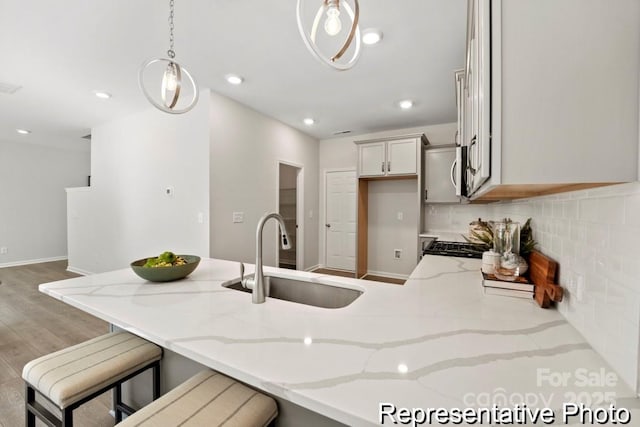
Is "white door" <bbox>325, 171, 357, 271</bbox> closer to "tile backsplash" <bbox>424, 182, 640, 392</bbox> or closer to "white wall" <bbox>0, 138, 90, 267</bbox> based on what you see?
"tile backsplash" <bbox>424, 182, 640, 392</bbox>

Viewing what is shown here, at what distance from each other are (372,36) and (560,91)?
5.76 feet

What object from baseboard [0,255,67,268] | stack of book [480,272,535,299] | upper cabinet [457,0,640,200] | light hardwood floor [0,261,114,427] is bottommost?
light hardwood floor [0,261,114,427]

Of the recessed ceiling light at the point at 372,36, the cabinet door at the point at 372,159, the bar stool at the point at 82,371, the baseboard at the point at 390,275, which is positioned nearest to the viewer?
the bar stool at the point at 82,371

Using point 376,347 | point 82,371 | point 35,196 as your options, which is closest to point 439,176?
point 376,347

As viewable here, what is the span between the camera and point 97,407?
1670 millimetres

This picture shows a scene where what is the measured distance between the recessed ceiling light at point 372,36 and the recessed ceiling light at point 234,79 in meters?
1.33

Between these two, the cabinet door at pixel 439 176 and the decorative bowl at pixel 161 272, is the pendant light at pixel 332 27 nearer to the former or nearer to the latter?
the decorative bowl at pixel 161 272

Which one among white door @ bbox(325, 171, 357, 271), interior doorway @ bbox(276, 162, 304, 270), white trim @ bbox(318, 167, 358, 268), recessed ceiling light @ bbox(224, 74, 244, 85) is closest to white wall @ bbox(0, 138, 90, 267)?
interior doorway @ bbox(276, 162, 304, 270)

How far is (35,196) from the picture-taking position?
5.61 m

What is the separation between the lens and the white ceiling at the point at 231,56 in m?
1.79

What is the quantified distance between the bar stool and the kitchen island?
0.14m

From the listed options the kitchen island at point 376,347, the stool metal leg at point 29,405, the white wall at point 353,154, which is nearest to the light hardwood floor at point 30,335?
the stool metal leg at point 29,405

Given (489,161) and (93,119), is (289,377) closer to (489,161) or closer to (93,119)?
(489,161)

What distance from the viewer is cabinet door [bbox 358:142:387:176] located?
4082mm
